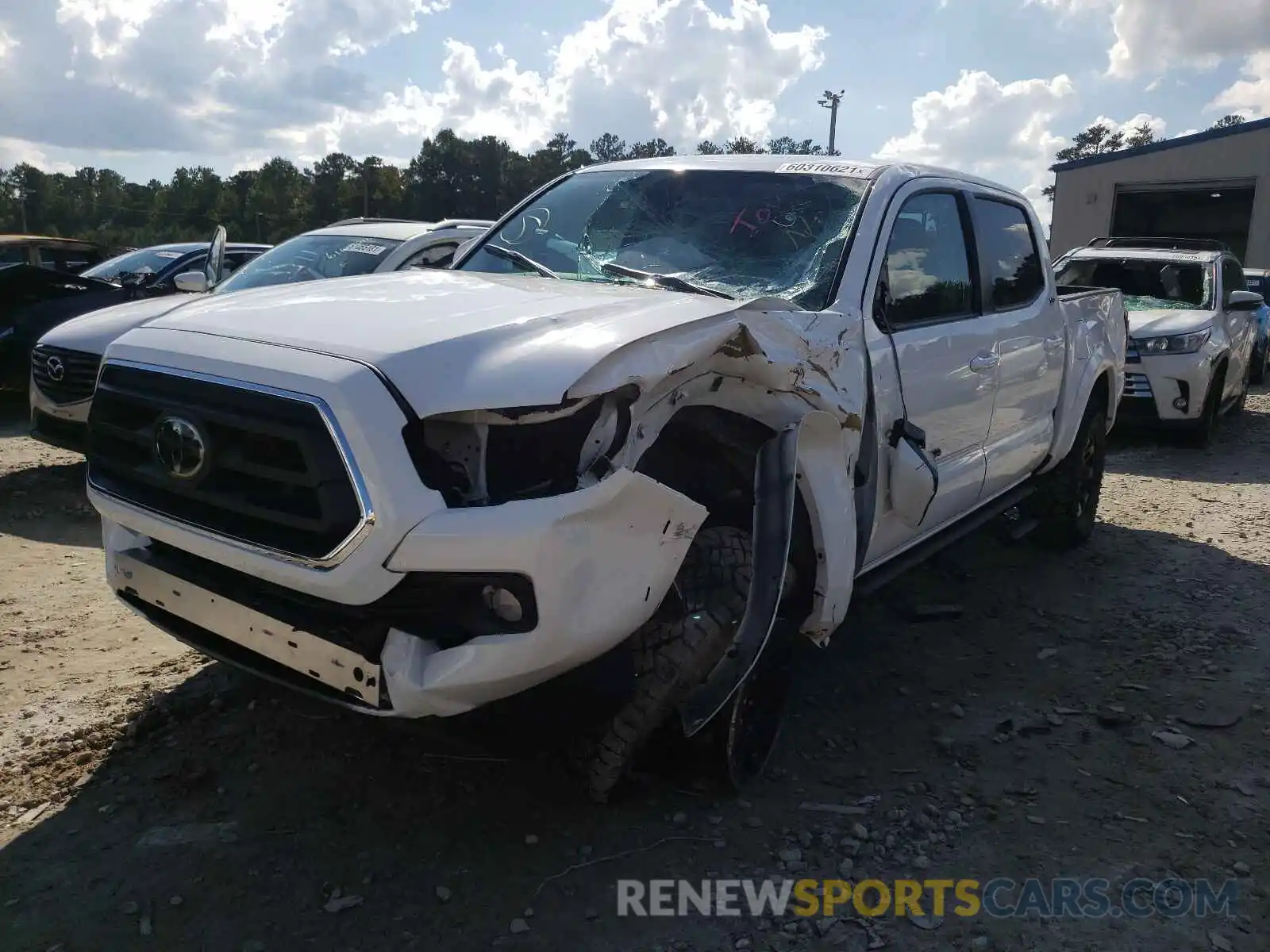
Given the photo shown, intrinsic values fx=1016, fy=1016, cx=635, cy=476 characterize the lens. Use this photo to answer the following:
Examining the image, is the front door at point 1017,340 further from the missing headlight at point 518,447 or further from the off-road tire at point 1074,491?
the missing headlight at point 518,447

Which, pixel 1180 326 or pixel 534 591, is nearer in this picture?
pixel 534 591

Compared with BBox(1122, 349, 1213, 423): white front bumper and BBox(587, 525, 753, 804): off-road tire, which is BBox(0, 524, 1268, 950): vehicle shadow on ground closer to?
BBox(587, 525, 753, 804): off-road tire

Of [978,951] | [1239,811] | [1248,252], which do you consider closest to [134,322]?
[978,951]

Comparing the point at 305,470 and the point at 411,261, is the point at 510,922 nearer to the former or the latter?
the point at 305,470

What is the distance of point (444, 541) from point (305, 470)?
1.23ft

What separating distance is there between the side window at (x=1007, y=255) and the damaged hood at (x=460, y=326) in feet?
6.42

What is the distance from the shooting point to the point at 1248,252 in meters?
21.7

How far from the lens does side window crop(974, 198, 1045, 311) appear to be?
14.7 ft

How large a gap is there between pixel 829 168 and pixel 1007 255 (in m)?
1.34

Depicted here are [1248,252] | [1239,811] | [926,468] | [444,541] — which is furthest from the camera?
[1248,252]

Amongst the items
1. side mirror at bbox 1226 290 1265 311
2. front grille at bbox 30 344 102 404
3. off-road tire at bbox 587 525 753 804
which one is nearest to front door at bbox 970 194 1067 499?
off-road tire at bbox 587 525 753 804

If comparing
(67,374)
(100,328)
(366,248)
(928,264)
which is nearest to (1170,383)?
(928,264)

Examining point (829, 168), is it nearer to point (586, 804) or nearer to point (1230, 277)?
point (586, 804)

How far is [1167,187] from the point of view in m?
21.9
